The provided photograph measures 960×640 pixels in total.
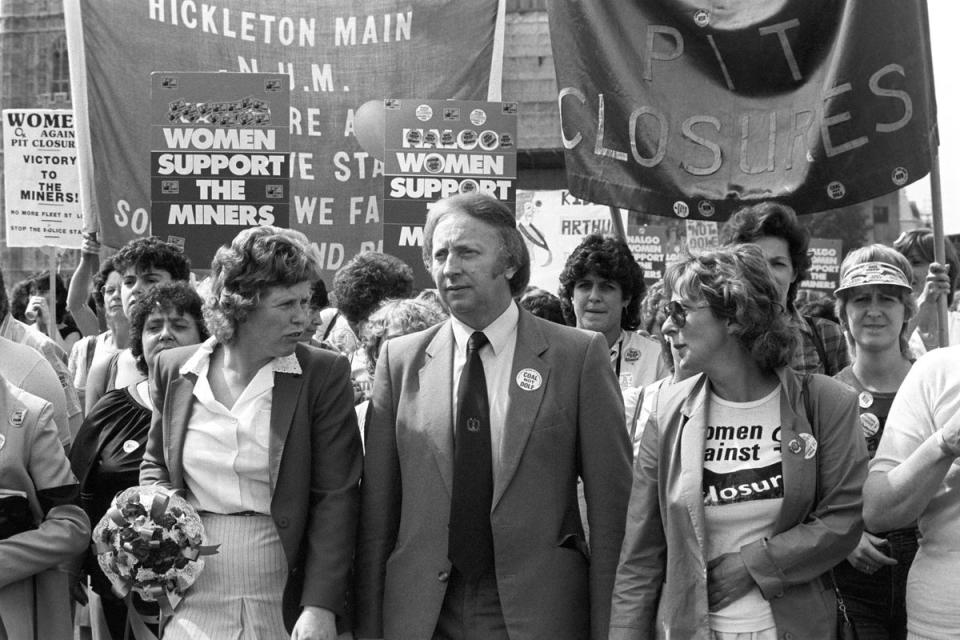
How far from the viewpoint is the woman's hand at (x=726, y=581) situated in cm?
375

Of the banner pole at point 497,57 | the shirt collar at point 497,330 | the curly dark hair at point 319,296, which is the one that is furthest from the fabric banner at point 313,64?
the shirt collar at point 497,330

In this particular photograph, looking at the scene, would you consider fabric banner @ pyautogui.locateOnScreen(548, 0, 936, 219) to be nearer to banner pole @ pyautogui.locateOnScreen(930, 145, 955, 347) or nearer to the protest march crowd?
banner pole @ pyautogui.locateOnScreen(930, 145, 955, 347)

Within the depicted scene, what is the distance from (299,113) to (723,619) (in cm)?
555

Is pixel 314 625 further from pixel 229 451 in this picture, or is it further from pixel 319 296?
pixel 319 296

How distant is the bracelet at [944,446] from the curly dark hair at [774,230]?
166 centimetres

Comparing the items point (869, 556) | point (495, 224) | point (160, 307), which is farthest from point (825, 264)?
point (495, 224)

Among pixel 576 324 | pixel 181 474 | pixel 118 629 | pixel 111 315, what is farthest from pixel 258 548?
pixel 111 315

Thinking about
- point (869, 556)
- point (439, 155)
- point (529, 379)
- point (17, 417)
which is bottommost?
point (869, 556)

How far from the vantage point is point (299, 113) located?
336 inches

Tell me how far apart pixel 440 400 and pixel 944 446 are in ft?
4.84

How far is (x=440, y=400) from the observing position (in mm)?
4102

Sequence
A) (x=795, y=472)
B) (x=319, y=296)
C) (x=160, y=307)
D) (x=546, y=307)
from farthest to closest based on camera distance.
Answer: (x=319, y=296) < (x=546, y=307) < (x=160, y=307) < (x=795, y=472)

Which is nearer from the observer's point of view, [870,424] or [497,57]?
[870,424]

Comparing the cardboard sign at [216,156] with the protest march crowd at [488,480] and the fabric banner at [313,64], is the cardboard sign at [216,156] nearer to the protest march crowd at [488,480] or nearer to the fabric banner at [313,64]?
the fabric banner at [313,64]
